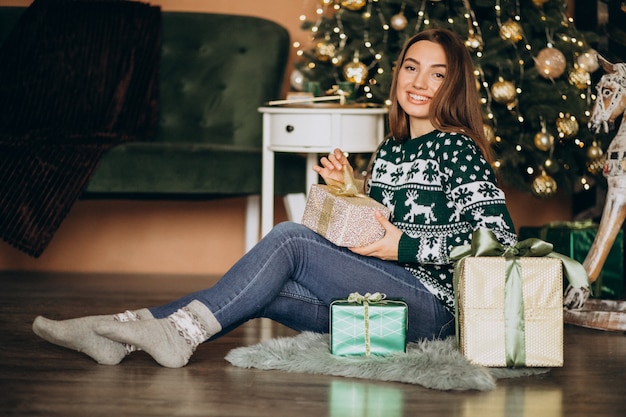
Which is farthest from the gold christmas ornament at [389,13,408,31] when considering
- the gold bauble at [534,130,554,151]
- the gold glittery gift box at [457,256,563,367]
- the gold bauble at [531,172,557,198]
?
the gold glittery gift box at [457,256,563,367]

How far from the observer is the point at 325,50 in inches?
143

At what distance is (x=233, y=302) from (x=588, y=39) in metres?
2.28

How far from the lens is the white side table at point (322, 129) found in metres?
3.29

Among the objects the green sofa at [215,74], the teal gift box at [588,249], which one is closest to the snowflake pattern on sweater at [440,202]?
the teal gift box at [588,249]

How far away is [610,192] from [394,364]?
1.12 meters

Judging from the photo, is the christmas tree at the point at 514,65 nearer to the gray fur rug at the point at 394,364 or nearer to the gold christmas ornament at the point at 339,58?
the gold christmas ornament at the point at 339,58

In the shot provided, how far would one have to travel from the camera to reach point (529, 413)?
69.4 inches

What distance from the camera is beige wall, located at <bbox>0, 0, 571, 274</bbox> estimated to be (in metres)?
4.14

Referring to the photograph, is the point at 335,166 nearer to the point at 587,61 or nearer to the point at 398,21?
the point at 398,21

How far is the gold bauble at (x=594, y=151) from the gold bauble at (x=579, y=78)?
23cm

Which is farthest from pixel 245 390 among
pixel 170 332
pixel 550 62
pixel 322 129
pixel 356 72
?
pixel 550 62

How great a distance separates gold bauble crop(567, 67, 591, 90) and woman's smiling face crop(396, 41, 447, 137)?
1471 mm

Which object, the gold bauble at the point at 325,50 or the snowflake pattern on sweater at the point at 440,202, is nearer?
the snowflake pattern on sweater at the point at 440,202

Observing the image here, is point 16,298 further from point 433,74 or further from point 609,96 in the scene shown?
point 609,96
